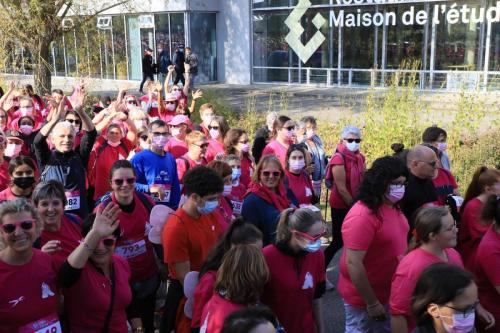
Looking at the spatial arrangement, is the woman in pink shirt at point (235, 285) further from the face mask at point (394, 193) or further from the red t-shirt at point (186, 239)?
the face mask at point (394, 193)

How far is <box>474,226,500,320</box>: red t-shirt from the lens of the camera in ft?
11.8

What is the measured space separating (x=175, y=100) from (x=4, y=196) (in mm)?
5612

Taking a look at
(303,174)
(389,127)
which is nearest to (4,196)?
(303,174)

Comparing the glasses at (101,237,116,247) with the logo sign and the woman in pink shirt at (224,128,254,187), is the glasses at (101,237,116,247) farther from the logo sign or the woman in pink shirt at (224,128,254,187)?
the logo sign

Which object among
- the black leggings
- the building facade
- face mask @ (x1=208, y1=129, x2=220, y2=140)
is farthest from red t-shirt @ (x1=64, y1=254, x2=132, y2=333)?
the building facade

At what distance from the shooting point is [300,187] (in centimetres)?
583

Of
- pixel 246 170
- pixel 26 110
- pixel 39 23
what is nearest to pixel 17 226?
pixel 246 170

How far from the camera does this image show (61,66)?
1155 inches

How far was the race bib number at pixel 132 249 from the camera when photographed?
4.35 metres

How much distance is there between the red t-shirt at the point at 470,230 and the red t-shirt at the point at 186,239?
2.05m

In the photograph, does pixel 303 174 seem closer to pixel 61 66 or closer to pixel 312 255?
pixel 312 255

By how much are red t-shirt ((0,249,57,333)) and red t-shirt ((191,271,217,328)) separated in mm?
836

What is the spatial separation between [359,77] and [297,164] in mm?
17290

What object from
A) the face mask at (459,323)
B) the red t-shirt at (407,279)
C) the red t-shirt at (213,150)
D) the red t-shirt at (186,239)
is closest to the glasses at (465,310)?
the face mask at (459,323)
